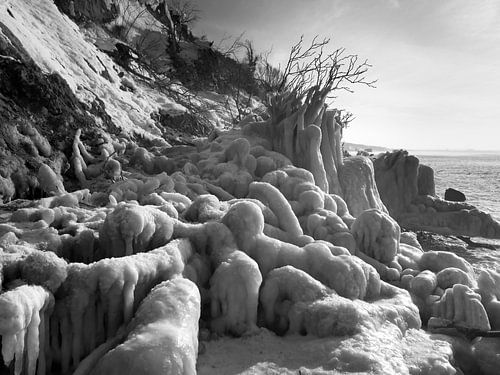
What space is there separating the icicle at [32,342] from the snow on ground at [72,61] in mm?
7981

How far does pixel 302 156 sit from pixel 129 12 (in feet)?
72.0

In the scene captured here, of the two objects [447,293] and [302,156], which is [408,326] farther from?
[302,156]

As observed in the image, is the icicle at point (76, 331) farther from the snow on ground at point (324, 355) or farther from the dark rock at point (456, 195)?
the dark rock at point (456, 195)

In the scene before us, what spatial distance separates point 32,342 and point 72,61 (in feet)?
35.7

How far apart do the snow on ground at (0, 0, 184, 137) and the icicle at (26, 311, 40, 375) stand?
798cm

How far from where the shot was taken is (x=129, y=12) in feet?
82.0

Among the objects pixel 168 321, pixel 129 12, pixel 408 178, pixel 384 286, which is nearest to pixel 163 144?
pixel 384 286

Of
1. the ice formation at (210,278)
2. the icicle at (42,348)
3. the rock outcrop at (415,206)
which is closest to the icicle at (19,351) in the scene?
the ice formation at (210,278)

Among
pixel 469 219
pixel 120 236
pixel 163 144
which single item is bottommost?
pixel 469 219

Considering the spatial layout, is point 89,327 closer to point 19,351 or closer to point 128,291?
point 128,291

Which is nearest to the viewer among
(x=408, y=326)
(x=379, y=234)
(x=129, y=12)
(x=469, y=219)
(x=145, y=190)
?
(x=408, y=326)

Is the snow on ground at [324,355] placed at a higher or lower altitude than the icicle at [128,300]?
lower

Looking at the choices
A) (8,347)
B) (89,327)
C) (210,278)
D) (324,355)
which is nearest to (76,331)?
(89,327)

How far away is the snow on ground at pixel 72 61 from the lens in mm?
9324
